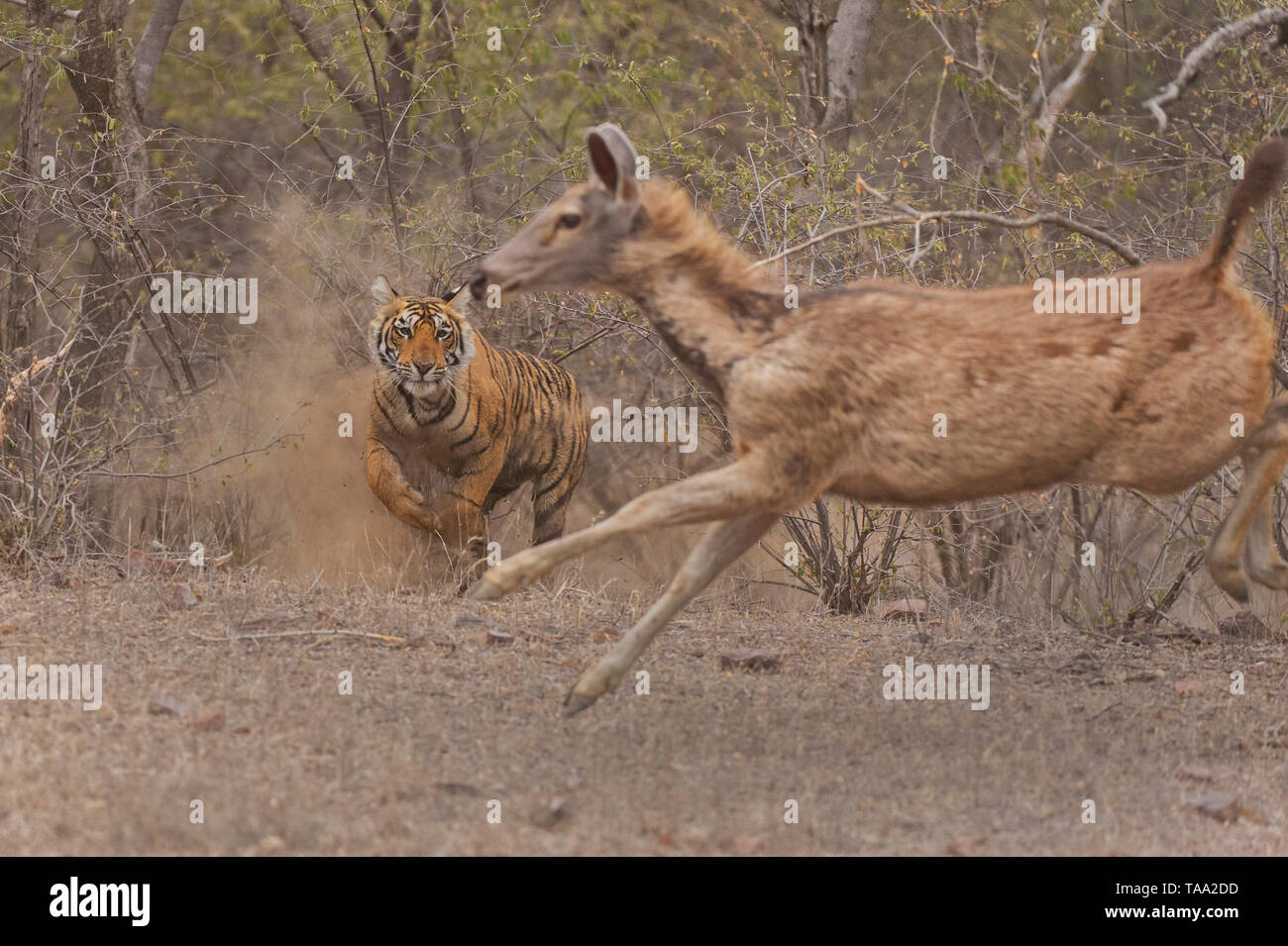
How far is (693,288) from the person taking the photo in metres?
6.46

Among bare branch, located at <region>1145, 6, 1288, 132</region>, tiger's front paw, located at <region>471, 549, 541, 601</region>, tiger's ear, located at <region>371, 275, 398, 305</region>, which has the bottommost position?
tiger's front paw, located at <region>471, 549, 541, 601</region>

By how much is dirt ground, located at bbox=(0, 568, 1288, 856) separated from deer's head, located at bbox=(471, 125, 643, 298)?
1879 mm

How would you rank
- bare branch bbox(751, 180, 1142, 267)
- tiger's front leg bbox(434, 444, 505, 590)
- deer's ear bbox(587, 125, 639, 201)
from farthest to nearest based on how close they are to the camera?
tiger's front leg bbox(434, 444, 505, 590), bare branch bbox(751, 180, 1142, 267), deer's ear bbox(587, 125, 639, 201)

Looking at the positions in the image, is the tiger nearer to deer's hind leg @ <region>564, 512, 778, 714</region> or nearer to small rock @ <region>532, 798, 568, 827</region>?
deer's hind leg @ <region>564, 512, 778, 714</region>

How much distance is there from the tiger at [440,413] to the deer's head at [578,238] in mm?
4324

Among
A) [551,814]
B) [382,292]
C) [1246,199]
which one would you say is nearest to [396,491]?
[382,292]

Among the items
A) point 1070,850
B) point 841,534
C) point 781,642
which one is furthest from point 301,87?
point 1070,850

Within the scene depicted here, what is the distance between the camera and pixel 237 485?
12.5m

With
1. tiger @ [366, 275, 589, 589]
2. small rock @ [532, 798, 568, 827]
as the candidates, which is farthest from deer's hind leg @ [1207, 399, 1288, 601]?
tiger @ [366, 275, 589, 589]

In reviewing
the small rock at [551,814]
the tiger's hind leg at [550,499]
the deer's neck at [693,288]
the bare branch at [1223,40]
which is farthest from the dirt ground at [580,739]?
the tiger's hind leg at [550,499]

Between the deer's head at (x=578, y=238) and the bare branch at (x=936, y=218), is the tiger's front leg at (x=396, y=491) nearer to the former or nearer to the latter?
the bare branch at (x=936, y=218)

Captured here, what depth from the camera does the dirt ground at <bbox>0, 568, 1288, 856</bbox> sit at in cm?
509

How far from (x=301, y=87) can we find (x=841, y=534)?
916 centimetres

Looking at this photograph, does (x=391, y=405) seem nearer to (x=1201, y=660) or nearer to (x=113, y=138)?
(x=113, y=138)
